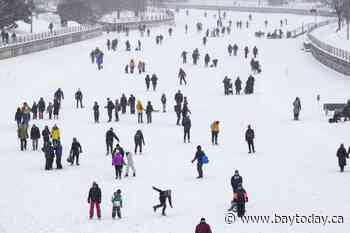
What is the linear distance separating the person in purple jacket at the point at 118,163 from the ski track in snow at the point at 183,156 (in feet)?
0.93

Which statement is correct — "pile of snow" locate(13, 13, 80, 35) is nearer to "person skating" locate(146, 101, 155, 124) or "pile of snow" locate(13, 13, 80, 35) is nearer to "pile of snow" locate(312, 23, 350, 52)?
"pile of snow" locate(312, 23, 350, 52)

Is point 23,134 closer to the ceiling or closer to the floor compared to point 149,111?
closer to the ceiling

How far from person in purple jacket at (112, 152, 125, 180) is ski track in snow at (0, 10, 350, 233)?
11.2 inches

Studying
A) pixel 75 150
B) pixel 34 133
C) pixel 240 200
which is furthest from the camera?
pixel 34 133

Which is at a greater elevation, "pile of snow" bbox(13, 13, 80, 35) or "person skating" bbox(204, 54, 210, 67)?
"pile of snow" bbox(13, 13, 80, 35)

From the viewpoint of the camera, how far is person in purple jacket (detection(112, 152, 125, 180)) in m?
22.2

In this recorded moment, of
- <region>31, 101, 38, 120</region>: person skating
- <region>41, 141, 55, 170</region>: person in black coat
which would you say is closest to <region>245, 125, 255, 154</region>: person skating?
<region>41, 141, 55, 170</region>: person in black coat

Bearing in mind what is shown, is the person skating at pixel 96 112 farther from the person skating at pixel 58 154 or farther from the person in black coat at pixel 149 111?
the person skating at pixel 58 154

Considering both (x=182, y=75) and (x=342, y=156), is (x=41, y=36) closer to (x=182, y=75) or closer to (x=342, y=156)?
(x=182, y=75)

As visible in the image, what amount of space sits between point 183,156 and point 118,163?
4.07 metres

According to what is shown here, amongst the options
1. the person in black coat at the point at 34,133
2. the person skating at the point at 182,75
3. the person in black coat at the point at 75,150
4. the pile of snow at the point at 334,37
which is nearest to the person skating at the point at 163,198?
the person in black coat at the point at 75,150

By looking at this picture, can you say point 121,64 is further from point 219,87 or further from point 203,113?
point 203,113

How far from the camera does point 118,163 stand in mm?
22266

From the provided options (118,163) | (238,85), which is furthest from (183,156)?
(238,85)
